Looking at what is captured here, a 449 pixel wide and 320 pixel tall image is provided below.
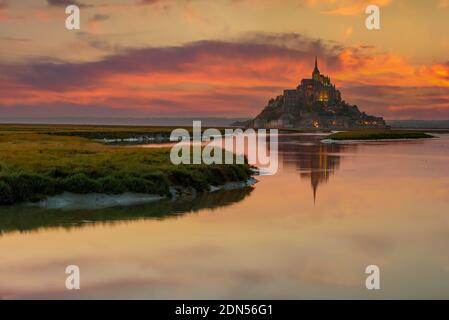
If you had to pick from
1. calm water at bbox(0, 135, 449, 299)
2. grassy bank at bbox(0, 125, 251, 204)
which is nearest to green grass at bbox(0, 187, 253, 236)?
calm water at bbox(0, 135, 449, 299)

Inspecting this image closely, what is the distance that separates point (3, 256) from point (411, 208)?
16617 mm

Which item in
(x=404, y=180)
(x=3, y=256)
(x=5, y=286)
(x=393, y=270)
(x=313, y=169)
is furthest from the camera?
(x=313, y=169)

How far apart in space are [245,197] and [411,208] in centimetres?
729

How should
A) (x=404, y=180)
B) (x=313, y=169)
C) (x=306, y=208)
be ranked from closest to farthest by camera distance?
(x=306, y=208) < (x=404, y=180) < (x=313, y=169)

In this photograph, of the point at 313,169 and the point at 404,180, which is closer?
the point at 404,180

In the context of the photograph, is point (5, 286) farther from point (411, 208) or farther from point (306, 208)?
point (411, 208)

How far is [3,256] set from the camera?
51.4 ft

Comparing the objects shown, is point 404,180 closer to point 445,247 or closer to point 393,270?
point 445,247

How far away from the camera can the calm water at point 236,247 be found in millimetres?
13070

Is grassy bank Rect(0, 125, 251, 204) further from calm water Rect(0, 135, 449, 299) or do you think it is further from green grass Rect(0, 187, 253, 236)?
calm water Rect(0, 135, 449, 299)

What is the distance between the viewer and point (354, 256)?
1606cm

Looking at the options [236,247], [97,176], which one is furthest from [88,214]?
[236,247]

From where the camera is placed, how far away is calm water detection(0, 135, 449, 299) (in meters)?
13.1

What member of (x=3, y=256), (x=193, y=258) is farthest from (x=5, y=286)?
(x=193, y=258)
